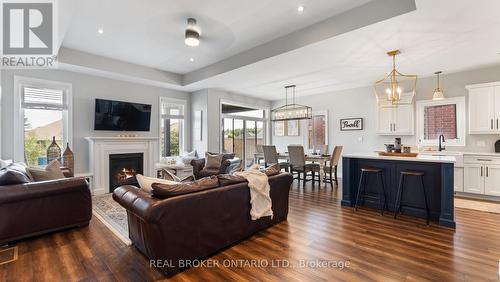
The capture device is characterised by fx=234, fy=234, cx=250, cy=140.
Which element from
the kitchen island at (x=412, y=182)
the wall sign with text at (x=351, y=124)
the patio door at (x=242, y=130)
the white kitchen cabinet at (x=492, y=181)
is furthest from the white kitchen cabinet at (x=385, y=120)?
the patio door at (x=242, y=130)

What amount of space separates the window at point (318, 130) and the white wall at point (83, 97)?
4957 mm

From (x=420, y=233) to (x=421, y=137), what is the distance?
381cm

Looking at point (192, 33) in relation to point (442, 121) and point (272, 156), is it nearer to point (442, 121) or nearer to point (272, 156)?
point (272, 156)

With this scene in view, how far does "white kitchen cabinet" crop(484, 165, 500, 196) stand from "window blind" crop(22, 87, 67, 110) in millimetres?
8932

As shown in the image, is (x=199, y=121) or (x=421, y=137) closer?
(x=421, y=137)

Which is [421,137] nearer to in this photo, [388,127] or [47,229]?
[388,127]

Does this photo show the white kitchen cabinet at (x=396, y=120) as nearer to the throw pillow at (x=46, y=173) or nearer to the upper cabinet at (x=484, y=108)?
the upper cabinet at (x=484, y=108)

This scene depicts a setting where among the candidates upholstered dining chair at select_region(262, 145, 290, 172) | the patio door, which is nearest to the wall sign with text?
upholstered dining chair at select_region(262, 145, 290, 172)

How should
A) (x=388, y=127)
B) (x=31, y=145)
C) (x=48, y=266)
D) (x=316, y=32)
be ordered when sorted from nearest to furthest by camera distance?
(x=48, y=266) → (x=316, y=32) → (x=31, y=145) → (x=388, y=127)

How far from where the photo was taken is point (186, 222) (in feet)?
7.33

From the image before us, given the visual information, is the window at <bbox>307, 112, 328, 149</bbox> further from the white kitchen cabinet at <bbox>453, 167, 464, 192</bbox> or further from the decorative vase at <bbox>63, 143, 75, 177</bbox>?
the decorative vase at <bbox>63, 143, 75, 177</bbox>

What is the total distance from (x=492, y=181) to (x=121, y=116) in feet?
26.8

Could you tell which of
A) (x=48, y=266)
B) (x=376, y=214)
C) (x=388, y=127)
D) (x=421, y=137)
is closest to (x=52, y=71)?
(x=48, y=266)

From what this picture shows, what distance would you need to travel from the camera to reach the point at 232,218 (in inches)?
105
